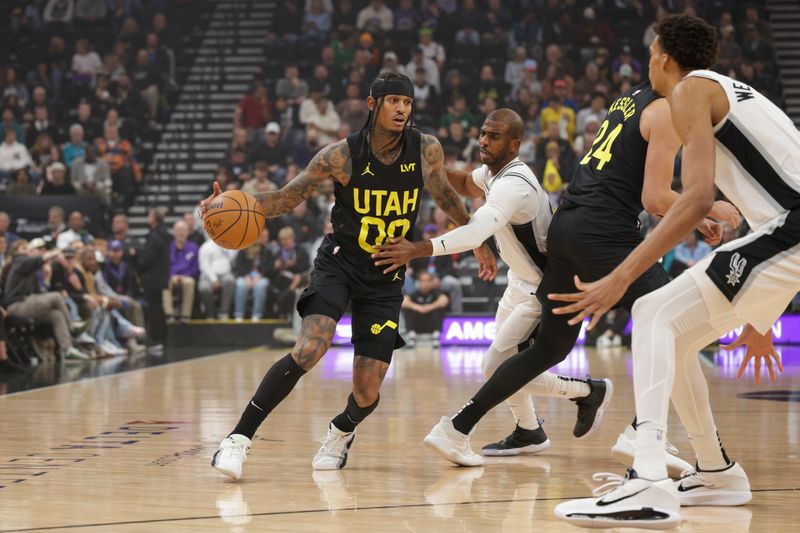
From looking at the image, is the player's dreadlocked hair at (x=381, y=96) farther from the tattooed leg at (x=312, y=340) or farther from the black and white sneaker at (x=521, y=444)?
the black and white sneaker at (x=521, y=444)

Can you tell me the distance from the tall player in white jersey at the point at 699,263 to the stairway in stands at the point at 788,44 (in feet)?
52.3

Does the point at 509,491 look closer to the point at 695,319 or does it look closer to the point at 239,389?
the point at 695,319

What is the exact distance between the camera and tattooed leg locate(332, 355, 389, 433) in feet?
16.4

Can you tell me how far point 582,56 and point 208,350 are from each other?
874 cm

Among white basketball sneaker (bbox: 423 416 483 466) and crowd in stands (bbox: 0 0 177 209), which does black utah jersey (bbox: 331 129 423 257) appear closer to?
white basketball sneaker (bbox: 423 416 483 466)

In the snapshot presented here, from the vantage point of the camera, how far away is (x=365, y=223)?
16.6 ft

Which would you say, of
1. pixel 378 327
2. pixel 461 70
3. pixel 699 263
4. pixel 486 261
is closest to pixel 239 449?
pixel 378 327

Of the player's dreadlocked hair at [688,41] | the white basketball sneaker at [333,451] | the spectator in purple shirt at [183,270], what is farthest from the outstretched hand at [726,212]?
the spectator in purple shirt at [183,270]

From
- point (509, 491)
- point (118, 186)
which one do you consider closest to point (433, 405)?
point (509, 491)

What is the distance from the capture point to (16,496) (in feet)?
13.7

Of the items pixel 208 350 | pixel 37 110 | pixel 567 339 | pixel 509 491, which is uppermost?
pixel 37 110

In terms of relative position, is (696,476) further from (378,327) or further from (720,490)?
(378,327)

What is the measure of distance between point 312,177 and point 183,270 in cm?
989

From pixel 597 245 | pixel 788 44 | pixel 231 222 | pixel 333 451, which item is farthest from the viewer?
pixel 788 44
